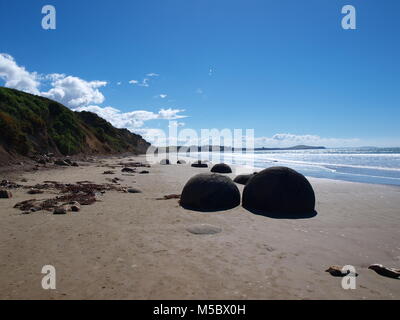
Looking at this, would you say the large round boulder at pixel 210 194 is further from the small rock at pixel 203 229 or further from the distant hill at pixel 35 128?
the distant hill at pixel 35 128

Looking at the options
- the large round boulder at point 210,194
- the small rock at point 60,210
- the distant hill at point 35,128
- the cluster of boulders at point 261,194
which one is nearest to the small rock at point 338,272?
the cluster of boulders at point 261,194

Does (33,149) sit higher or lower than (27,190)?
higher

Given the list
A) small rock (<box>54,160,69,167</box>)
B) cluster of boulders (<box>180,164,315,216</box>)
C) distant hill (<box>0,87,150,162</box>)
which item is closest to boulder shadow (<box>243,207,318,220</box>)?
cluster of boulders (<box>180,164,315,216</box>)

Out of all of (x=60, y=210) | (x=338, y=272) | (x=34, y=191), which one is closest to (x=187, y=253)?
(x=338, y=272)

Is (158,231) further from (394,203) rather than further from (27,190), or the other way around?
(394,203)

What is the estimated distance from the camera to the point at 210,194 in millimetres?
10844

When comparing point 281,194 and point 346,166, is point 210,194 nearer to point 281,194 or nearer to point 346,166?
point 281,194

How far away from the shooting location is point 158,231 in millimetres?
7812

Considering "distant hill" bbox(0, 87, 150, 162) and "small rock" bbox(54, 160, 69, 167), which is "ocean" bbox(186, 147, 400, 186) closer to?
"small rock" bbox(54, 160, 69, 167)

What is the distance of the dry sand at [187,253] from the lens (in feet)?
15.2

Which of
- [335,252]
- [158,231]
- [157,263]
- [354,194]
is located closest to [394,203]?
[354,194]
